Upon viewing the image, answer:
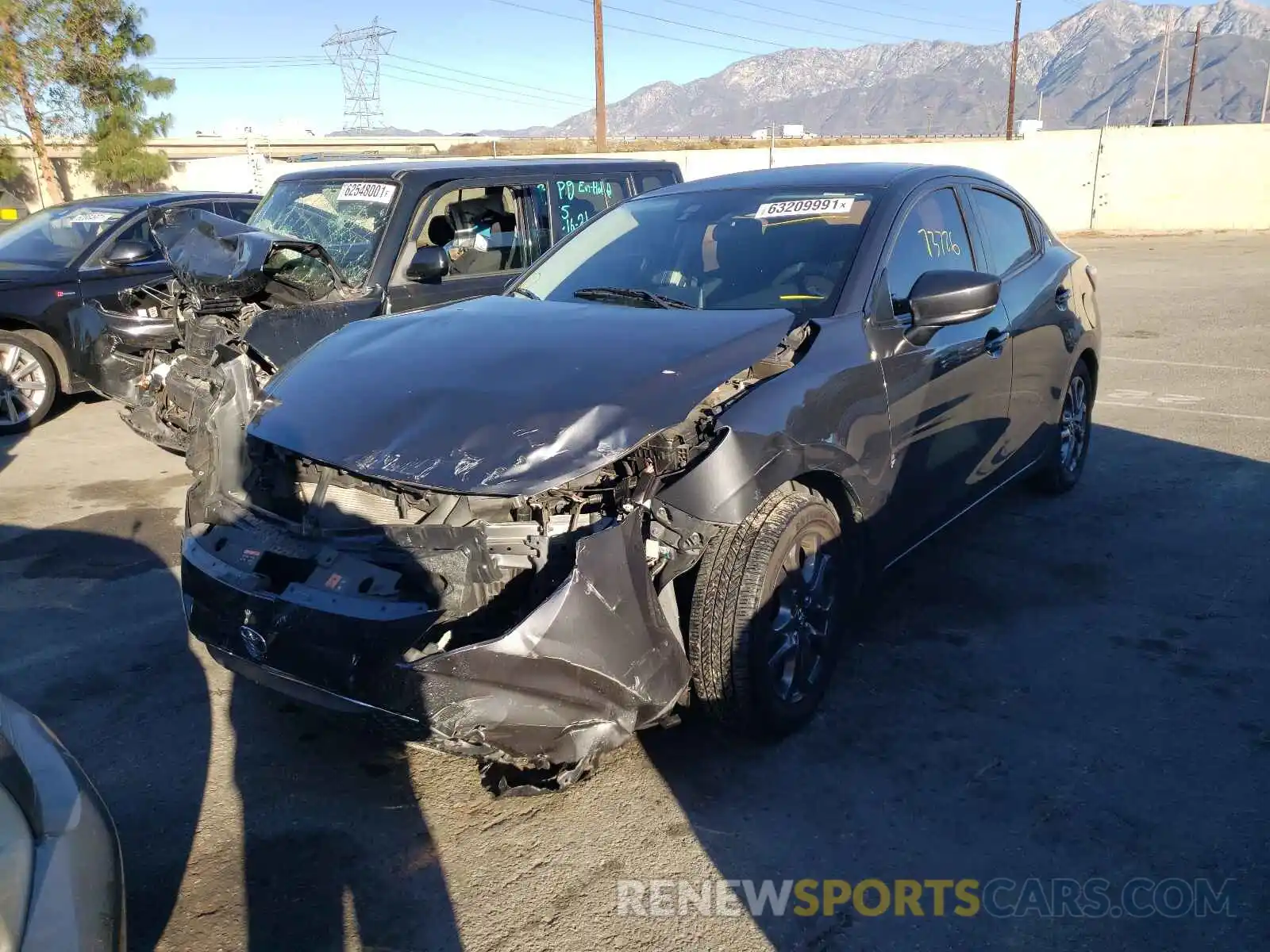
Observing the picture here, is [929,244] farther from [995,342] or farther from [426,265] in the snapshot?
[426,265]

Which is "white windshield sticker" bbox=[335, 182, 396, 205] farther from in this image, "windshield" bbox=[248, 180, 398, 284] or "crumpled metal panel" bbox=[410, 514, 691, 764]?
"crumpled metal panel" bbox=[410, 514, 691, 764]

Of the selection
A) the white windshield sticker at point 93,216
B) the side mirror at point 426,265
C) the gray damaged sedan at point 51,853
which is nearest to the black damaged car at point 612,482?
the gray damaged sedan at point 51,853

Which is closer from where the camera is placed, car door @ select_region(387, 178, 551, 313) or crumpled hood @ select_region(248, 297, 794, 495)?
crumpled hood @ select_region(248, 297, 794, 495)

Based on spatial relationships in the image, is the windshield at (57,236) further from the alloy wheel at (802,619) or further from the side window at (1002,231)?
the alloy wheel at (802,619)

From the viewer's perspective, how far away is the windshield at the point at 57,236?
798 centimetres

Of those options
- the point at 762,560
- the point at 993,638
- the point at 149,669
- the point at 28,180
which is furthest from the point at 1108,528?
the point at 28,180

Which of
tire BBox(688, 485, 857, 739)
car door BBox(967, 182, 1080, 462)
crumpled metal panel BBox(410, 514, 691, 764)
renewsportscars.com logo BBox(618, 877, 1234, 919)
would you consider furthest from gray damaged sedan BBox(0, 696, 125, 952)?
car door BBox(967, 182, 1080, 462)

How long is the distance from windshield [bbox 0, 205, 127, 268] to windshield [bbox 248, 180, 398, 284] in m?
2.06

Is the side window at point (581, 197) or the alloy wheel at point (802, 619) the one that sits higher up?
the side window at point (581, 197)

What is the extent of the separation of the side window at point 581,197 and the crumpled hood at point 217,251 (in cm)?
205

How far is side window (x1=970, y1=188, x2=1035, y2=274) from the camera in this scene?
4.62 meters

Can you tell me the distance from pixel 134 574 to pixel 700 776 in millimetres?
3236

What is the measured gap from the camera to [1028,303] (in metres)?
4.70

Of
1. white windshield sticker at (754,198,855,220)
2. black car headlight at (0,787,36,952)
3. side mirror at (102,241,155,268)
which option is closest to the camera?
black car headlight at (0,787,36,952)
